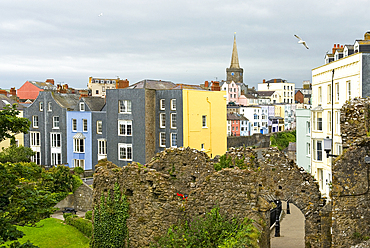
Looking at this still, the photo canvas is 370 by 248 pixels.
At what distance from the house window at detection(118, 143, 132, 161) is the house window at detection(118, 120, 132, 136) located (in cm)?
130

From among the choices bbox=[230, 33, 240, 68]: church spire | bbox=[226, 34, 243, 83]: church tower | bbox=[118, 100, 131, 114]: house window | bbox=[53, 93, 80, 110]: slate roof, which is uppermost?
bbox=[230, 33, 240, 68]: church spire

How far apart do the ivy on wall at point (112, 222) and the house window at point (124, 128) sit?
116ft

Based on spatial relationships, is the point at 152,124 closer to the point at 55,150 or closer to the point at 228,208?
the point at 55,150

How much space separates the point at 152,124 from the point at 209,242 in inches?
1450

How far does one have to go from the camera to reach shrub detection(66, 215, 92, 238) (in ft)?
76.8

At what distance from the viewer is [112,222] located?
11.8 metres

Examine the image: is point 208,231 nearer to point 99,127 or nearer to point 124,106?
point 124,106

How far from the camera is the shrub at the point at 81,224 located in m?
23.4

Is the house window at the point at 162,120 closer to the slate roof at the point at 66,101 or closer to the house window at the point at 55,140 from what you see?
the slate roof at the point at 66,101

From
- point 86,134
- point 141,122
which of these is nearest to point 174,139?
point 141,122

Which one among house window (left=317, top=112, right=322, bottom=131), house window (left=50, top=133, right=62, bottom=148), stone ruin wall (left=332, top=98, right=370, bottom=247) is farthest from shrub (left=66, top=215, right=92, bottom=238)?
house window (left=50, top=133, right=62, bottom=148)

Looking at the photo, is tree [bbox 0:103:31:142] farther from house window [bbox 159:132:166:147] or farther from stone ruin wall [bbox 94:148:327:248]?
house window [bbox 159:132:166:147]

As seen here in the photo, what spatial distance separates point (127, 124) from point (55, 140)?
12.3 metres

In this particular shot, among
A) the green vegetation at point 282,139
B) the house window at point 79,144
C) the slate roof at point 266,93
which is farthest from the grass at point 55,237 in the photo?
the slate roof at point 266,93
